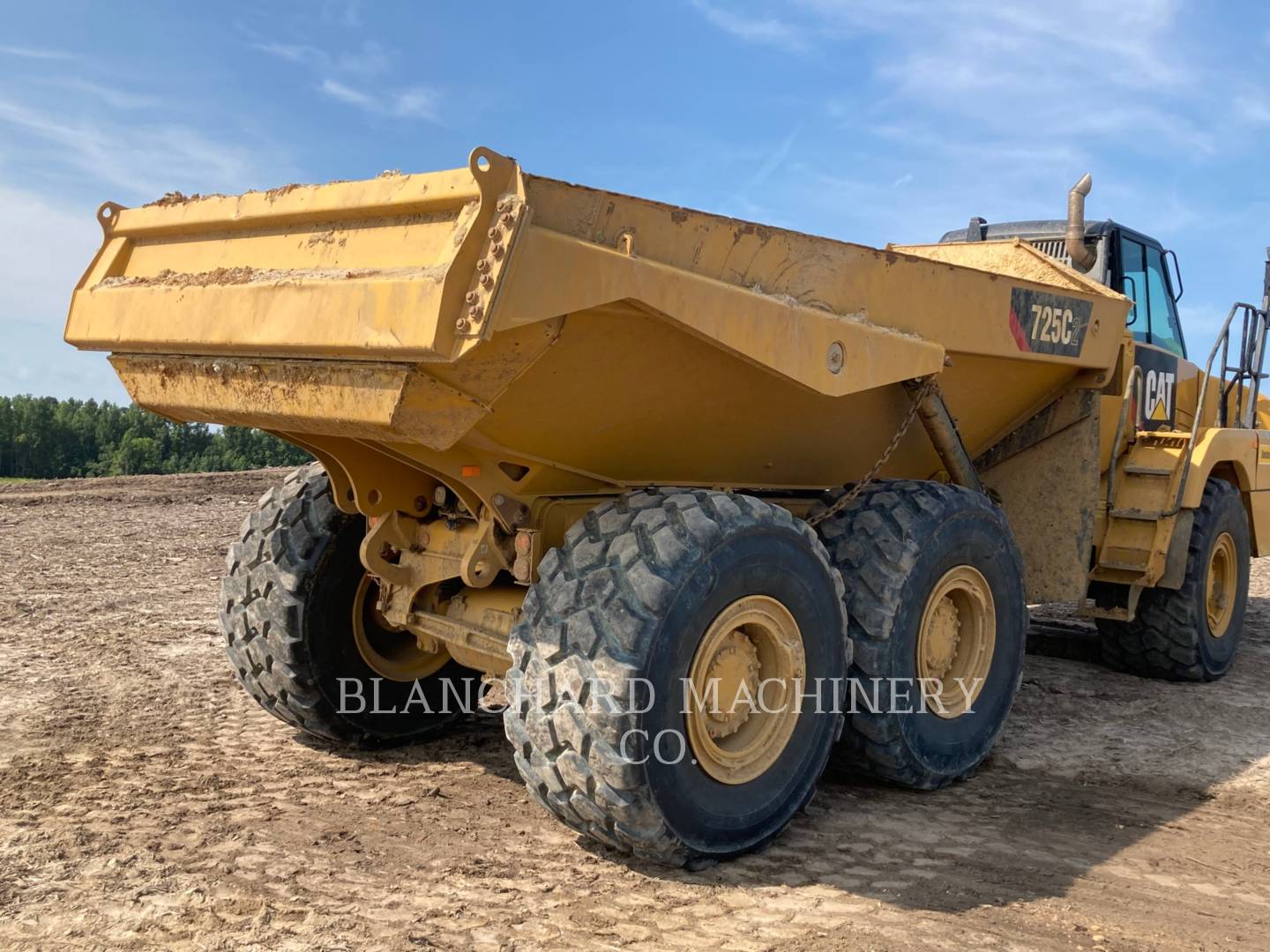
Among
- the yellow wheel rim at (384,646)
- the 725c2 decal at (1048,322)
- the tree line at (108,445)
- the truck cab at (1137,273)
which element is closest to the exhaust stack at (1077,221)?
the truck cab at (1137,273)

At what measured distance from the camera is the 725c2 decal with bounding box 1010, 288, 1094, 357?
4.87 meters

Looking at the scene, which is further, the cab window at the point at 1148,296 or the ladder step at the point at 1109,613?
the cab window at the point at 1148,296

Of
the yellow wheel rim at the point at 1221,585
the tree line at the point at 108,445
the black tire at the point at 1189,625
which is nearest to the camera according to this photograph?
the black tire at the point at 1189,625

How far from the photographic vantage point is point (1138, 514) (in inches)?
235

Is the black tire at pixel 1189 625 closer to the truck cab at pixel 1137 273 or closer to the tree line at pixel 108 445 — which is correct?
the truck cab at pixel 1137 273

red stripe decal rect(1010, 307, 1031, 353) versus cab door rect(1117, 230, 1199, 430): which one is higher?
cab door rect(1117, 230, 1199, 430)

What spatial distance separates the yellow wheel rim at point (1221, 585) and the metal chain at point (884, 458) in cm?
306

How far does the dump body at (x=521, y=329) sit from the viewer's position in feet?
9.99

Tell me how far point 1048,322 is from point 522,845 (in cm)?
325

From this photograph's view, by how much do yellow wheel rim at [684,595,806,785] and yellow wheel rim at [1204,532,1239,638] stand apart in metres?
4.00

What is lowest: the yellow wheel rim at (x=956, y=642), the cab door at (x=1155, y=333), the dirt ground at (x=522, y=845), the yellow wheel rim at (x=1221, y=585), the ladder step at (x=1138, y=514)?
the dirt ground at (x=522, y=845)

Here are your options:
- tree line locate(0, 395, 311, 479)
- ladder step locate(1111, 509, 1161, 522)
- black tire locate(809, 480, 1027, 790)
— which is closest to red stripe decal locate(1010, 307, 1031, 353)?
Answer: black tire locate(809, 480, 1027, 790)

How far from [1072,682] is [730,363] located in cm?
376

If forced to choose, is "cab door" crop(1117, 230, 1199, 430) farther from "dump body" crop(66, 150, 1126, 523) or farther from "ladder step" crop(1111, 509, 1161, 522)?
"dump body" crop(66, 150, 1126, 523)
